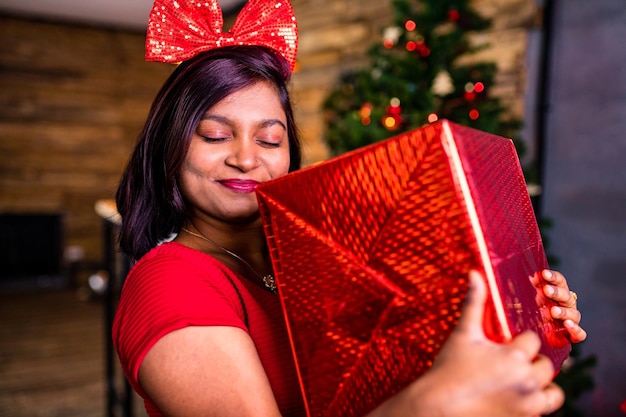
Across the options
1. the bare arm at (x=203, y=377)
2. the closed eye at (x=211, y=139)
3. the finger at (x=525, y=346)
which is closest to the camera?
the finger at (x=525, y=346)

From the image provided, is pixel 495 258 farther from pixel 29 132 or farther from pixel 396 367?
pixel 29 132

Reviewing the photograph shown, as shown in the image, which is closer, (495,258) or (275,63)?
(495,258)

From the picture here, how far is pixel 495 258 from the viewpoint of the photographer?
438 mm

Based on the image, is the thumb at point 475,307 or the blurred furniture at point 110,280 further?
the blurred furniture at point 110,280

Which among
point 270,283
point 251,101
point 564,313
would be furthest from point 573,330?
point 251,101

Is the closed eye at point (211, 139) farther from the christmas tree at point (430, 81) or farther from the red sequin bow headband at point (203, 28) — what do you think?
the christmas tree at point (430, 81)

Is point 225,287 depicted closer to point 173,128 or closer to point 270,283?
point 270,283

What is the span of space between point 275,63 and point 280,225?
1.32 feet

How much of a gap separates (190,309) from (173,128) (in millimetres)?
326

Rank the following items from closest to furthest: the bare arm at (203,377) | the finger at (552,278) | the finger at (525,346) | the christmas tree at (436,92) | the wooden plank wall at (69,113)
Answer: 1. the finger at (525,346)
2. the bare arm at (203,377)
3. the finger at (552,278)
4. the christmas tree at (436,92)
5. the wooden plank wall at (69,113)

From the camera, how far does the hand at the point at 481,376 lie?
1.32ft

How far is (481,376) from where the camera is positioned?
0.41 metres

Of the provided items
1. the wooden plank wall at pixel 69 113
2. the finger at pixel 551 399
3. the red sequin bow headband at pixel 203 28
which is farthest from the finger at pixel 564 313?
the wooden plank wall at pixel 69 113

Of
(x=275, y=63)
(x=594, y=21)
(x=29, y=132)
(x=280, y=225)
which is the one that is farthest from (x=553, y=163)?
(x=29, y=132)
